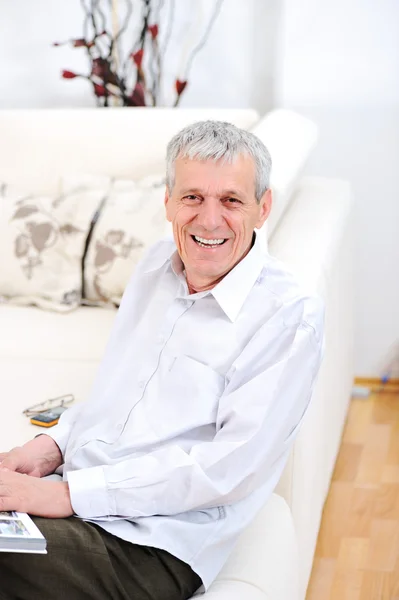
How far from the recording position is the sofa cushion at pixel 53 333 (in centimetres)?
267

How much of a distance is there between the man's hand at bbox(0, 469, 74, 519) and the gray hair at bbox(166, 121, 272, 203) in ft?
1.95

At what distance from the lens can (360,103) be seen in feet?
11.0

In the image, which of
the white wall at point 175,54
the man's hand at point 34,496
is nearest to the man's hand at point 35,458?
the man's hand at point 34,496

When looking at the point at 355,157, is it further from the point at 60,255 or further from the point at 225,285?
the point at 225,285

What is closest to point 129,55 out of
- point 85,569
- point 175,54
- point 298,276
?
point 175,54

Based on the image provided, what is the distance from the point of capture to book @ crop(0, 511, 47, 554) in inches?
55.1

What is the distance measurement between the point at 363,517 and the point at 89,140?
148cm

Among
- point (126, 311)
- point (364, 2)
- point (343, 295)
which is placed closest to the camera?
point (126, 311)

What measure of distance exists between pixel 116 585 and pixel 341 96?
2266mm

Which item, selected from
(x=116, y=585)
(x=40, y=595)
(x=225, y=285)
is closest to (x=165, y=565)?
(x=116, y=585)

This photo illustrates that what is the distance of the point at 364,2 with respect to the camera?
3.27 metres

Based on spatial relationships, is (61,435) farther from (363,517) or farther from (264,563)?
(363,517)

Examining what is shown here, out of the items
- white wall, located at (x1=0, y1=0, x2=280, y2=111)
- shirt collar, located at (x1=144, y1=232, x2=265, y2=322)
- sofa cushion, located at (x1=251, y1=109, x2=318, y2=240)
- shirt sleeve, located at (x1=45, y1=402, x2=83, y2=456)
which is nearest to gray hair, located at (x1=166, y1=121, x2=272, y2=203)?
shirt collar, located at (x1=144, y1=232, x2=265, y2=322)

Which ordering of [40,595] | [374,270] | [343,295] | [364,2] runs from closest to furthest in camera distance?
[40,595]
[343,295]
[364,2]
[374,270]
